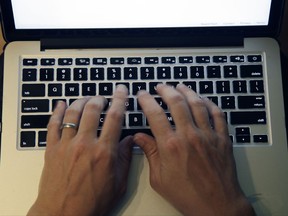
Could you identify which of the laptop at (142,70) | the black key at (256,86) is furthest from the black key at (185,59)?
the black key at (256,86)

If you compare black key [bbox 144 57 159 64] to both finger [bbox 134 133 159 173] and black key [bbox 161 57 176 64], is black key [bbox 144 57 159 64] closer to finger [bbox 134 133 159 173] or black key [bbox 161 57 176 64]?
black key [bbox 161 57 176 64]

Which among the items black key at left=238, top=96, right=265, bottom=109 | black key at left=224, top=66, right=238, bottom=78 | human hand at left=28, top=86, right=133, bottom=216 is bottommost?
human hand at left=28, top=86, right=133, bottom=216

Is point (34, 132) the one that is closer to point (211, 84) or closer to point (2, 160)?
point (2, 160)

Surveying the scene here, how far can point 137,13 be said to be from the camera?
1.85 ft

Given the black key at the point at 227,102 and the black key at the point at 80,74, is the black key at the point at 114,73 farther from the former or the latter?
the black key at the point at 227,102

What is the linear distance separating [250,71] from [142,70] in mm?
171

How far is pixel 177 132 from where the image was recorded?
52 cm

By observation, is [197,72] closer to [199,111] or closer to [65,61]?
[199,111]

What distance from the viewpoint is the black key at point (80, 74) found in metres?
0.57

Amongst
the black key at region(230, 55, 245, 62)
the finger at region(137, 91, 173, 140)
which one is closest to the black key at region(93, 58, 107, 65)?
the finger at region(137, 91, 173, 140)

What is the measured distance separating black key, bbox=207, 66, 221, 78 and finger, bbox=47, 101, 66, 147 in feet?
0.76

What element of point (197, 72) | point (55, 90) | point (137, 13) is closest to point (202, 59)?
point (197, 72)

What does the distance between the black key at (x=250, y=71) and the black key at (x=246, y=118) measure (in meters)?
0.06

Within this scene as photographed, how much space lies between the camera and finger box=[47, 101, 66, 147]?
53 centimetres
